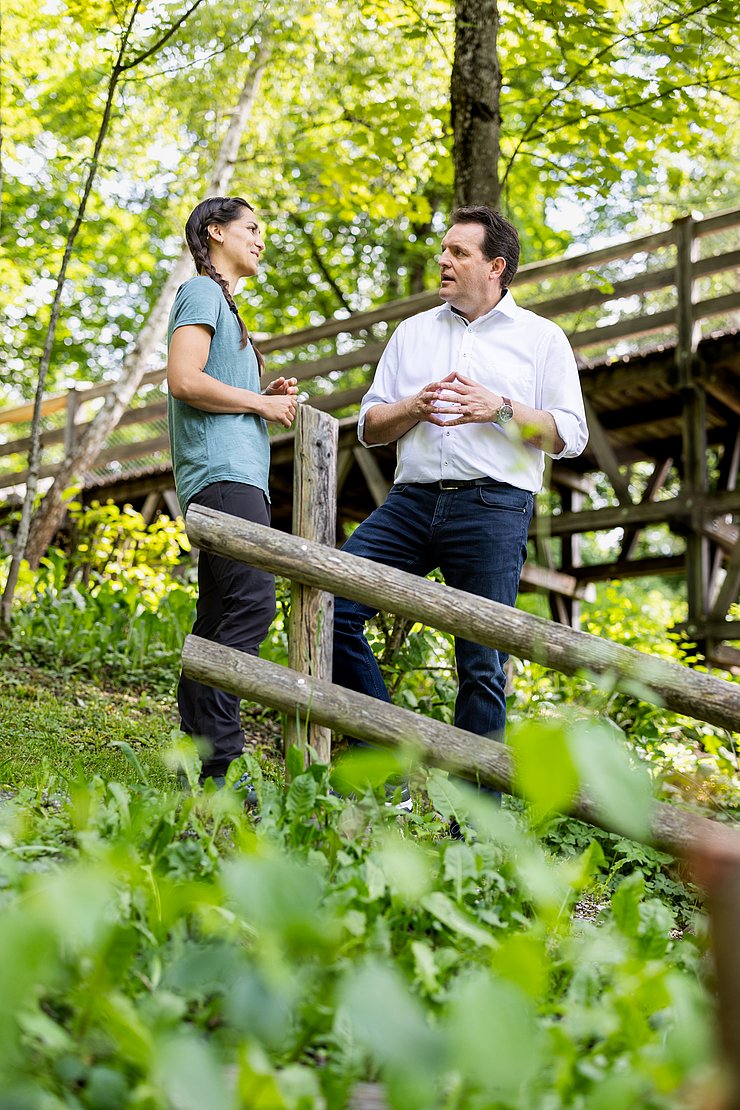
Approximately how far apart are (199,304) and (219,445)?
40 cm

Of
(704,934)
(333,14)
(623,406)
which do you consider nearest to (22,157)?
(333,14)

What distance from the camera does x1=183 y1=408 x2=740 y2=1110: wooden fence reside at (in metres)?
2.35

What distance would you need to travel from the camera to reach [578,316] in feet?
Result: 26.6

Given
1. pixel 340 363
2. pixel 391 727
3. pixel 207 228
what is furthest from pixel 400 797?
pixel 340 363

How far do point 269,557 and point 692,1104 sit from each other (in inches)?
70.8

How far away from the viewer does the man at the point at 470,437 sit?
2912mm

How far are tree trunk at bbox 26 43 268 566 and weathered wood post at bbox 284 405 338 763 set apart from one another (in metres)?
4.81

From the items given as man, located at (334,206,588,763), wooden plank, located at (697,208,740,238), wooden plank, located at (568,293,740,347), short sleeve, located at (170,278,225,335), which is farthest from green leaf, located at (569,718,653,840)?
wooden plank, located at (697,208,740,238)

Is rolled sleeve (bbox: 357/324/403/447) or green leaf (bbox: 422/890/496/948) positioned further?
rolled sleeve (bbox: 357/324/403/447)

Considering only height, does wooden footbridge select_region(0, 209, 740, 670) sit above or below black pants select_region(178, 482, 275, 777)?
above

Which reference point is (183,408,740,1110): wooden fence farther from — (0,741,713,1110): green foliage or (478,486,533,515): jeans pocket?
(478,486,533,515): jeans pocket

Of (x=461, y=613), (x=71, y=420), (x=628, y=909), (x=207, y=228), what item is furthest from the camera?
(x=71, y=420)

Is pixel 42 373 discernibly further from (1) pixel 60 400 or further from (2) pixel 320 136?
(2) pixel 320 136

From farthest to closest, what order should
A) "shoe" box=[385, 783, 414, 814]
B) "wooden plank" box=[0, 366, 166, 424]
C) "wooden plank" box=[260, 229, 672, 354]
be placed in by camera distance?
"wooden plank" box=[0, 366, 166, 424] < "wooden plank" box=[260, 229, 672, 354] < "shoe" box=[385, 783, 414, 814]
